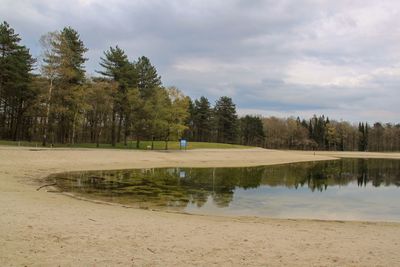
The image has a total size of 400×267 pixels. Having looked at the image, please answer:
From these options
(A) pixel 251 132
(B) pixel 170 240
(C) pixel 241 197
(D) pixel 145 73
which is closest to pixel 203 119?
(A) pixel 251 132

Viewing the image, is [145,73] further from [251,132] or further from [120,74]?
[251,132]

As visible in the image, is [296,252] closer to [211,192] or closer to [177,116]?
[211,192]

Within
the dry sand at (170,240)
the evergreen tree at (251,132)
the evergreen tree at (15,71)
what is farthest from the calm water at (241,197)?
the evergreen tree at (251,132)

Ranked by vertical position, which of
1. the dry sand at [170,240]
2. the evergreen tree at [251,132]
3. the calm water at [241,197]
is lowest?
the calm water at [241,197]

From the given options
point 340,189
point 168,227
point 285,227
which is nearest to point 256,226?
point 285,227

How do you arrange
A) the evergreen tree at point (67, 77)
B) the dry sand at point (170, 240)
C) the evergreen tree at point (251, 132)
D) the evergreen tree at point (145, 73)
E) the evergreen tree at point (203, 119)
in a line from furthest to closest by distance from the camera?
1. the evergreen tree at point (251, 132)
2. the evergreen tree at point (203, 119)
3. the evergreen tree at point (145, 73)
4. the evergreen tree at point (67, 77)
5. the dry sand at point (170, 240)

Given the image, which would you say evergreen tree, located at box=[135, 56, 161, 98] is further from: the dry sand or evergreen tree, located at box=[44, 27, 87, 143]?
the dry sand

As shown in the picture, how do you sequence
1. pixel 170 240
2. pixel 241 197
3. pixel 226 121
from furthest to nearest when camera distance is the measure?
pixel 226 121
pixel 241 197
pixel 170 240

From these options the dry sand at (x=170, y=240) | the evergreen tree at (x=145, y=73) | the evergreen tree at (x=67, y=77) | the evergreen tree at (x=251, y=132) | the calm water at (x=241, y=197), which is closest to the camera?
the dry sand at (x=170, y=240)

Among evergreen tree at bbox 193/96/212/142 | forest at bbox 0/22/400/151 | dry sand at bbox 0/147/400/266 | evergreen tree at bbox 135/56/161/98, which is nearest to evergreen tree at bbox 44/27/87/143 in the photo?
forest at bbox 0/22/400/151

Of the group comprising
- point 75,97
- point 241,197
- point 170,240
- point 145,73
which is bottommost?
point 241,197

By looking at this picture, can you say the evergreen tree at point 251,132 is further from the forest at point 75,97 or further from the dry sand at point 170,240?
the dry sand at point 170,240

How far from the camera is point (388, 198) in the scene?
24.4 meters

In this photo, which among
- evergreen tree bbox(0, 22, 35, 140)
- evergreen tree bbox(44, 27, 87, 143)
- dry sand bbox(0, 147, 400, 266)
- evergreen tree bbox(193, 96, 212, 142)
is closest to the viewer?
dry sand bbox(0, 147, 400, 266)
